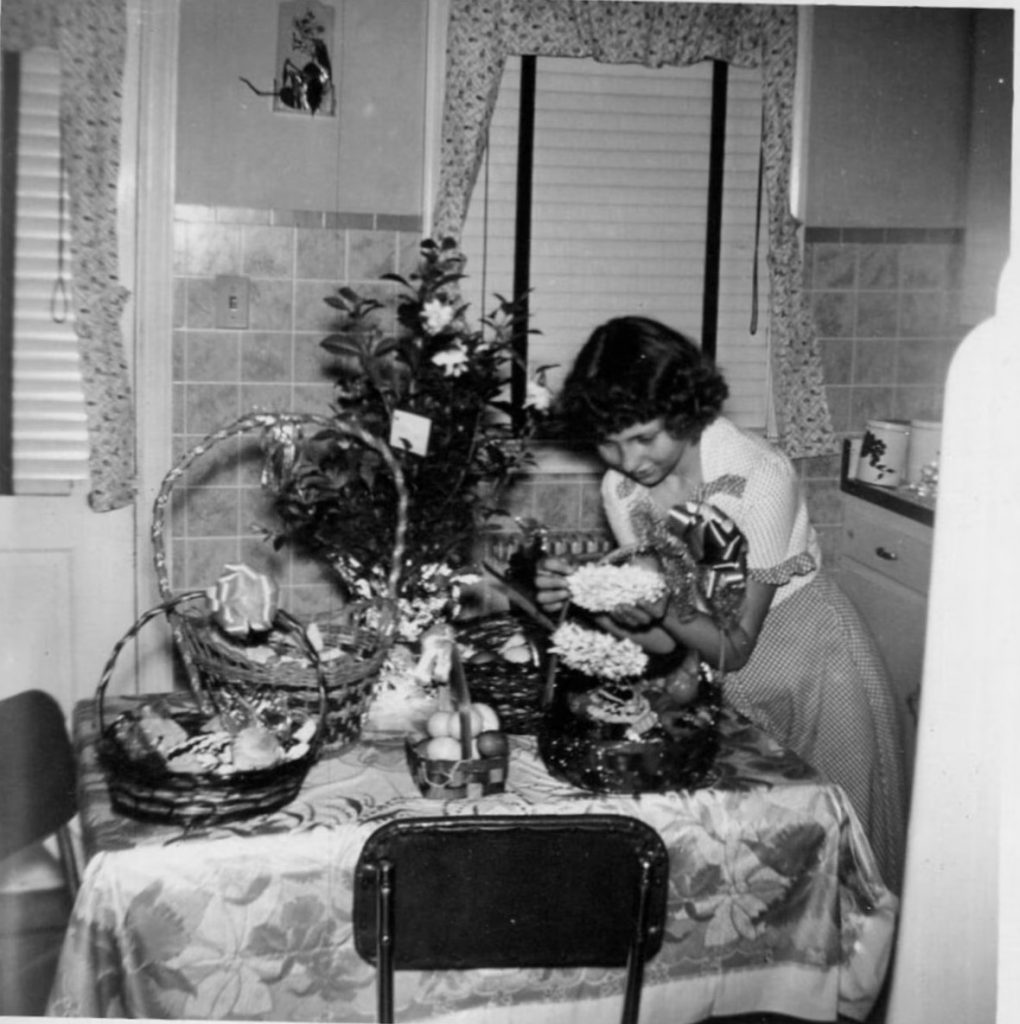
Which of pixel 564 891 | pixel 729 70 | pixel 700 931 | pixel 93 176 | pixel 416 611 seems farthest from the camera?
pixel 729 70

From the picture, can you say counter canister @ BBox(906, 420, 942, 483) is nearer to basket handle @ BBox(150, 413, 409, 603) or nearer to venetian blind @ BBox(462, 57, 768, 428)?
venetian blind @ BBox(462, 57, 768, 428)

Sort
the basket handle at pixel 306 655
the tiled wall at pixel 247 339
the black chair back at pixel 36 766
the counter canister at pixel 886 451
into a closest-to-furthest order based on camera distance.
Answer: the basket handle at pixel 306 655, the black chair back at pixel 36 766, the tiled wall at pixel 247 339, the counter canister at pixel 886 451

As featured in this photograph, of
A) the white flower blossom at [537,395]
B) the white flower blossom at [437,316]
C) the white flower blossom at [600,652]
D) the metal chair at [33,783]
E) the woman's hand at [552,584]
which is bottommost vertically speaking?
the metal chair at [33,783]

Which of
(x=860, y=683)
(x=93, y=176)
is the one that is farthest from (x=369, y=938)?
(x=93, y=176)

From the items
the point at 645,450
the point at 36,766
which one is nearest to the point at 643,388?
the point at 645,450

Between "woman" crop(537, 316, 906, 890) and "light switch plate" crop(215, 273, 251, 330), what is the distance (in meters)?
1.14

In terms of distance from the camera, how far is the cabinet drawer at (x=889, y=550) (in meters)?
2.91

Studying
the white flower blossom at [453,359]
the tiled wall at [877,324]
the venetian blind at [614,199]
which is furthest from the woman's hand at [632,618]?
the tiled wall at [877,324]

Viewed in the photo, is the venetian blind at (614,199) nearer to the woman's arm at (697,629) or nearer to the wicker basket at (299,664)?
the woman's arm at (697,629)

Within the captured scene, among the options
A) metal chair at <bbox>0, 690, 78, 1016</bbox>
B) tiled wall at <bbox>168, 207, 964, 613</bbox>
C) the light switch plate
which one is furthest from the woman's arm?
the light switch plate

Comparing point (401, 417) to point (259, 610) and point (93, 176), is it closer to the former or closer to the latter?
point (259, 610)

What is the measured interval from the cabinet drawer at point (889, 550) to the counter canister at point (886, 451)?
12 cm

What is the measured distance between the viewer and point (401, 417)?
182 cm

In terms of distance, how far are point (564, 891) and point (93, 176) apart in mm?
2190
